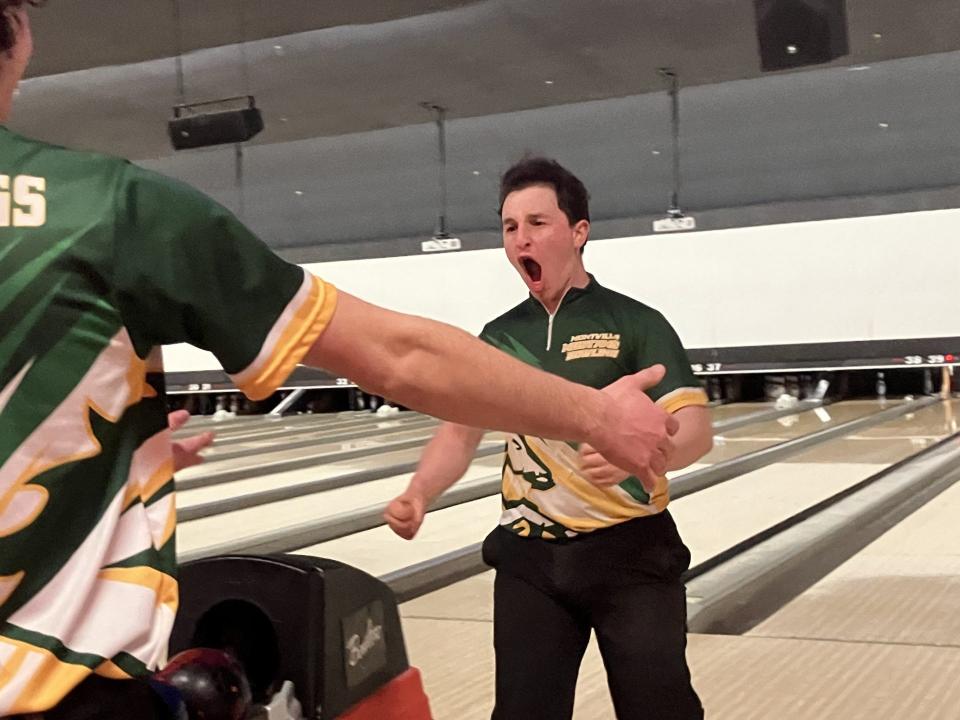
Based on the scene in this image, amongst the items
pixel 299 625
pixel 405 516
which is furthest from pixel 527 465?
pixel 299 625

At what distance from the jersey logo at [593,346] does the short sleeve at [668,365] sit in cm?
4

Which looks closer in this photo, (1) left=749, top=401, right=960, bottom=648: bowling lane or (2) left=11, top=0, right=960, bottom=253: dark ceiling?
(1) left=749, top=401, right=960, bottom=648: bowling lane

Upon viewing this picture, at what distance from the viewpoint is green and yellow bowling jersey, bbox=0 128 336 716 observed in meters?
0.95

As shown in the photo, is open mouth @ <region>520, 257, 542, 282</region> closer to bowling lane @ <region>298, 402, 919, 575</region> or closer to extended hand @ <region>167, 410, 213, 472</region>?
extended hand @ <region>167, 410, 213, 472</region>

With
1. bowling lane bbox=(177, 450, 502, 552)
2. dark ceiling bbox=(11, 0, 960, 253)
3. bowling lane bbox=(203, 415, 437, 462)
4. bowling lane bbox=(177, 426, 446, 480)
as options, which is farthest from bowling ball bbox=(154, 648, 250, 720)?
dark ceiling bbox=(11, 0, 960, 253)

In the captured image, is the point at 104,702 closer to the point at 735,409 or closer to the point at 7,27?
the point at 7,27

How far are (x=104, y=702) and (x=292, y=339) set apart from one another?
1.16 ft

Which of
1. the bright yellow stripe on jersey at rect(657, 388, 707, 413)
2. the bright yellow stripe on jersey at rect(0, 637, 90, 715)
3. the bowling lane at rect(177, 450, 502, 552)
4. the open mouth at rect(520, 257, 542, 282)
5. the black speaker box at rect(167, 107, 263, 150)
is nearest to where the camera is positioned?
the bright yellow stripe on jersey at rect(0, 637, 90, 715)

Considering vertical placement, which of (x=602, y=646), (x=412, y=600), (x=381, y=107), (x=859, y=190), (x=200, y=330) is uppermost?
(x=381, y=107)

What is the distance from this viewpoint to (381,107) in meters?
10.5

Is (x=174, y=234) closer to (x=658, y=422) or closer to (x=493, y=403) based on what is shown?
(x=493, y=403)

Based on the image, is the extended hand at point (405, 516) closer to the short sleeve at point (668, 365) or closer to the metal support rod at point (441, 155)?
the short sleeve at point (668, 365)

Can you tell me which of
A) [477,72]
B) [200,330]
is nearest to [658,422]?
[200,330]

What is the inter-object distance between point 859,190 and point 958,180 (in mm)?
896
